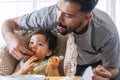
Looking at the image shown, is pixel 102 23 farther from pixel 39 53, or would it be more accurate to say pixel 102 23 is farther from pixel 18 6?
pixel 18 6

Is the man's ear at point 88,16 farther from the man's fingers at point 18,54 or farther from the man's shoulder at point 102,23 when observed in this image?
the man's fingers at point 18,54

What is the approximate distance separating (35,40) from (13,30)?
12 centimetres

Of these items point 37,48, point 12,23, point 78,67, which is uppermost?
point 12,23

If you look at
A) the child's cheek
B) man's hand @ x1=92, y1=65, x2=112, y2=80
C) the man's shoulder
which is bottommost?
man's hand @ x1=92, y1=65, x2=112, y2=80

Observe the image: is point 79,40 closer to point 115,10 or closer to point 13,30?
point 13,30

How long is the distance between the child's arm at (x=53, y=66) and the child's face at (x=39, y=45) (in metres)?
0.08

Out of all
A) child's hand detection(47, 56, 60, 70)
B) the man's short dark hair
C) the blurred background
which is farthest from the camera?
the blurred background

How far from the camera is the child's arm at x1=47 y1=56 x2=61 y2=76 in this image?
1.17 meters

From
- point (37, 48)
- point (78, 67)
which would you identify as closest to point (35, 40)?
point (37, 48)

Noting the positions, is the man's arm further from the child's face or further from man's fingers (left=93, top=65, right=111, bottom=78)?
man's fingers (left=93, top=65, right=111, bottom=78)

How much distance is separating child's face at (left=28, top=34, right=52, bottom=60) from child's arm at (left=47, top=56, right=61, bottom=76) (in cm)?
8

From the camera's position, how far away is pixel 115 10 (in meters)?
1.73

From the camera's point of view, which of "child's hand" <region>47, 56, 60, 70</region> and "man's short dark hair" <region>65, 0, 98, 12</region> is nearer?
"man's short dark hair" <region>65, 0, 98, 12</region>

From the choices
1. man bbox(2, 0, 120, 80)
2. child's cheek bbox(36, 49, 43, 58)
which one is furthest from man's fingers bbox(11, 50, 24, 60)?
child's cheek bbox(36, 49, 43, 58)
